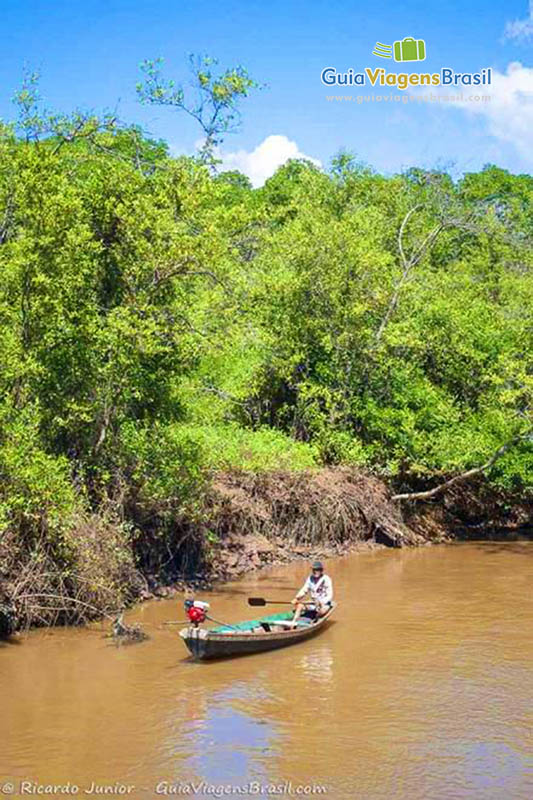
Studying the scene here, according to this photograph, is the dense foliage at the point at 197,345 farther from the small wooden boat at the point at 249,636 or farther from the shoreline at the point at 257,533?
the small wooden boat at the point at 249,636

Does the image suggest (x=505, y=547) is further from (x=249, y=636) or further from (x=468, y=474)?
(x=249, y=636)

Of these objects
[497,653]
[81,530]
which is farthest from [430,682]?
[81,530]

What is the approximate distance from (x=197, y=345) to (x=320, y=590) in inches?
209

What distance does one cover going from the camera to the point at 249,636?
48.0ft

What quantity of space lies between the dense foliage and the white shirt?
3.20 m

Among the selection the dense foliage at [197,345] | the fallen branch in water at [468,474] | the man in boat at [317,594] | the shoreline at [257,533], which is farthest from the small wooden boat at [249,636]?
the fallen branch in water at [468,474]

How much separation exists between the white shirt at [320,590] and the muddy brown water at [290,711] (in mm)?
652

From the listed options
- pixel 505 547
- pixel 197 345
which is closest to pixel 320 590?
pixel 197 345

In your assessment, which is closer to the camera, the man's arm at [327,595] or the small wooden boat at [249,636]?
the small wooden boat at [249,636]

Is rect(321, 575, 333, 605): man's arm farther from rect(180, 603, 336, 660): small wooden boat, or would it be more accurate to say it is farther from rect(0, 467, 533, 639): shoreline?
rect(0, 467, 533, 639): shoreline

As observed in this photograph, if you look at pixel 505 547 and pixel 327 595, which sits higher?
pixel 327 595

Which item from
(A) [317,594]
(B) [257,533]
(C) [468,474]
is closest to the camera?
(A) [317,594]

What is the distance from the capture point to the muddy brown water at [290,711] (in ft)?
33.9

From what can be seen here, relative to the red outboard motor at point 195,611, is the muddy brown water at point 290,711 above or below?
below
